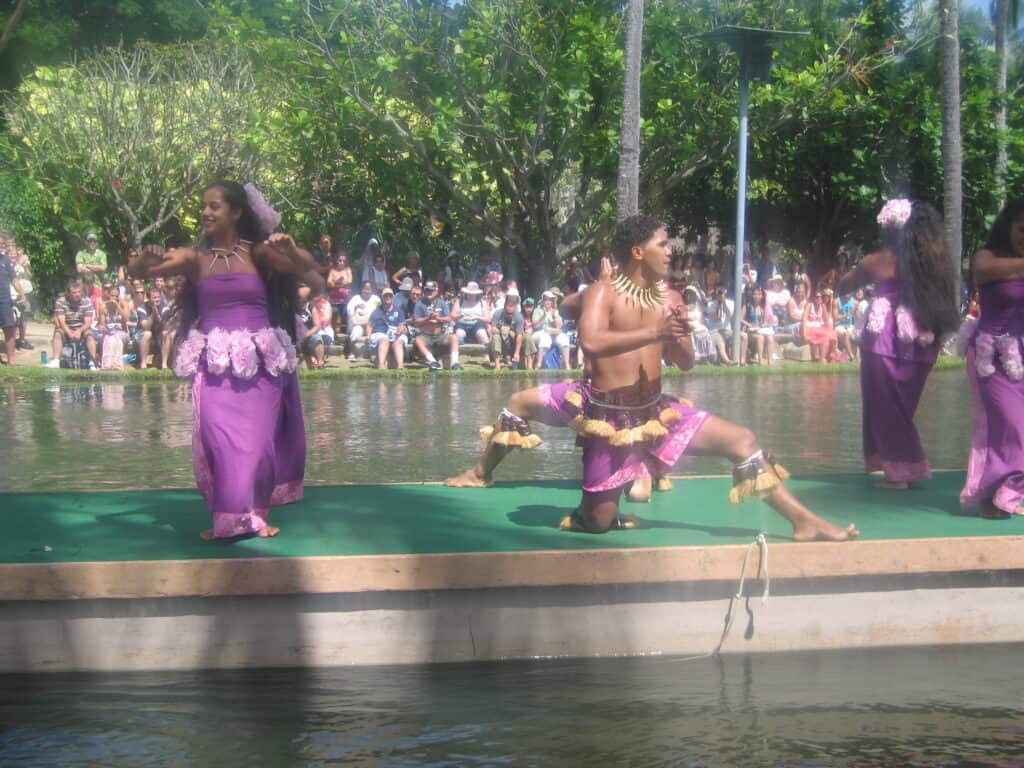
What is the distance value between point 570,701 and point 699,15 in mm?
22319

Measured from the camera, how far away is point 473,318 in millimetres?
22594

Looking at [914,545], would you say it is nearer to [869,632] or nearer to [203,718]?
[869,632]

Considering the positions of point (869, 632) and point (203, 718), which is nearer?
point (203, 718)

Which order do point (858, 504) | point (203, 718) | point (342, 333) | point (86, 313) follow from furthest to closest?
point (342, 333) < point (86, 313) < point (858, 504) < point (203, 718)

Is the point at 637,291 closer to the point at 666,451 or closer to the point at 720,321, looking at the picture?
the point at 666,451

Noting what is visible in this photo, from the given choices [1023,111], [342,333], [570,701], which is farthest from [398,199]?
[570,701]

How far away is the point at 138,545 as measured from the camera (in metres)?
5.96

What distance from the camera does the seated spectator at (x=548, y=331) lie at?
21.8 metres

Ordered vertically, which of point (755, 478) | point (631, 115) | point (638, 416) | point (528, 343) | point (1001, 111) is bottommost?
point (755, 478)

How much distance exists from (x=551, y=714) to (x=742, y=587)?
3.59 ft

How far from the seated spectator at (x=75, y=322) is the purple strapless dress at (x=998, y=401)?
16.2 m

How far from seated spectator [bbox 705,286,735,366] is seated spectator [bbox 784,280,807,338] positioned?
123cm

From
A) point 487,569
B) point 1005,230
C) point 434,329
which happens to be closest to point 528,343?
point 434,329

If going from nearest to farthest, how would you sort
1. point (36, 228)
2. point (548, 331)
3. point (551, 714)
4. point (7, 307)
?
1. point (551, 714)
2. point (7, 307)
3. point (548, 331)
4. point (36, 228)
